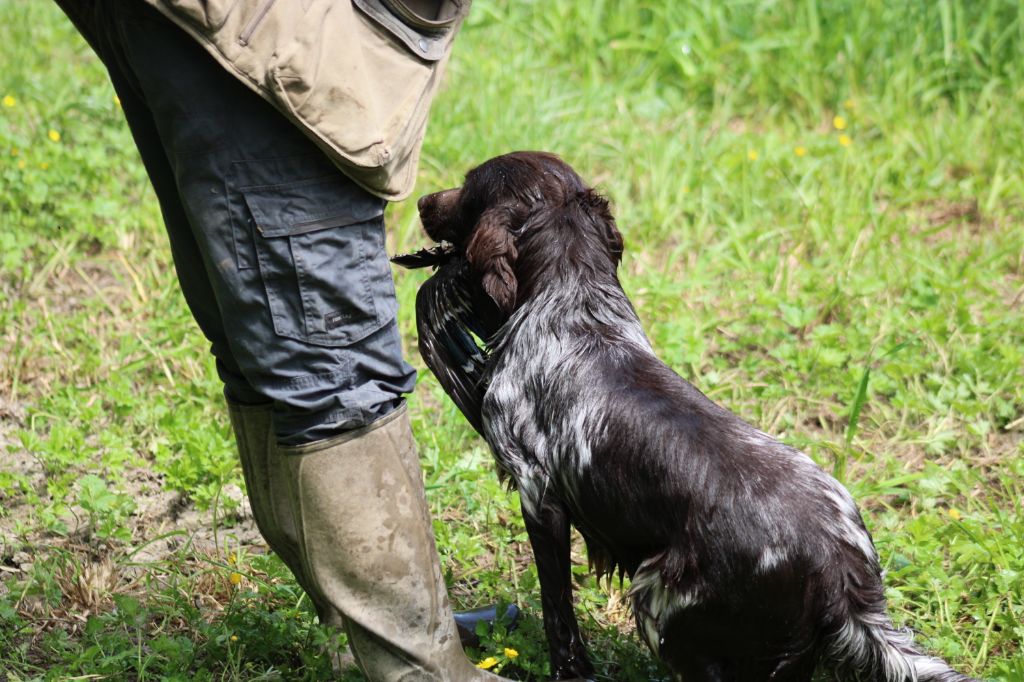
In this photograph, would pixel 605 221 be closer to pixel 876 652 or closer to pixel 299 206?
pixel 299 206

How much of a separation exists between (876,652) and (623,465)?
73 centimetres

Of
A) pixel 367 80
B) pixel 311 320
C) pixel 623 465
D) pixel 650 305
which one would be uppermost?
pixel 367 80

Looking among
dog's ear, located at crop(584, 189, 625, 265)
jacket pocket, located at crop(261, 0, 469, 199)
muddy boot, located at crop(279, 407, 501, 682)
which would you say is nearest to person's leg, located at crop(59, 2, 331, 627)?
muddy boot, located at crop(279, 407, 501, 682)

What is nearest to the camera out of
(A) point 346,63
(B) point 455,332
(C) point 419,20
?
(A) point 346,63

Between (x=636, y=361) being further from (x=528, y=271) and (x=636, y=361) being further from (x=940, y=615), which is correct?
(x=940, y=615)

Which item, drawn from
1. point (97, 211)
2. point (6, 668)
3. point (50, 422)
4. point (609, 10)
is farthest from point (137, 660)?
point (609, 10)

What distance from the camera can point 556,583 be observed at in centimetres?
293

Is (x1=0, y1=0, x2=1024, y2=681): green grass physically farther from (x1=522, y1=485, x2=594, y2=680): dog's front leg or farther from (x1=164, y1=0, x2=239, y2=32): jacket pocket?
(x1=164, y1=0, x2=239, y2=32): jacket pocket

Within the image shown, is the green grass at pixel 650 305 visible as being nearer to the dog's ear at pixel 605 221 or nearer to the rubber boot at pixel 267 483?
the rubber boot at pixel 267 483

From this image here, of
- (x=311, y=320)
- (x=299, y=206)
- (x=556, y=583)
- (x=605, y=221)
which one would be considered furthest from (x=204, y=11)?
(x=556, y=583)

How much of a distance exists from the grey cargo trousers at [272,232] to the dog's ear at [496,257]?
48cm

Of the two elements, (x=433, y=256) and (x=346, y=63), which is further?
(x=433, y=256)

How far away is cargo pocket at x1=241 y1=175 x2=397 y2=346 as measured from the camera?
7.83 ft

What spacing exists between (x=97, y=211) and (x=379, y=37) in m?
3.37
